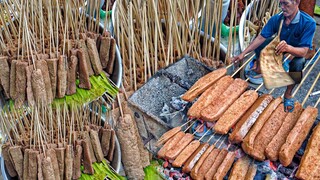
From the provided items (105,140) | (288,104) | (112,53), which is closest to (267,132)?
(288,104)

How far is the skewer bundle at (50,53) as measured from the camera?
7.22 ft

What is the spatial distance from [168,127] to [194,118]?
0.43 feet

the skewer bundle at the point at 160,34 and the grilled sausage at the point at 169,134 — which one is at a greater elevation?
the skewer bundle at the point at 160,34

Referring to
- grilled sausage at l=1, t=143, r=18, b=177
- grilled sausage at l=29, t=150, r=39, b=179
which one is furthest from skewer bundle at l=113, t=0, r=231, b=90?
grilled sausage at l=1, t=143, r=18, b=177

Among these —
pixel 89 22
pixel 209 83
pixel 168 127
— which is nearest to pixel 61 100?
pixel 89 22

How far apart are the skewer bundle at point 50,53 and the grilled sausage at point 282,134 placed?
0.99 metres

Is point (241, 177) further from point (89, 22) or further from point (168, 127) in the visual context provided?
point (89, 22)

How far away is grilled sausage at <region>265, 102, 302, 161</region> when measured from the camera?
5.06 ft

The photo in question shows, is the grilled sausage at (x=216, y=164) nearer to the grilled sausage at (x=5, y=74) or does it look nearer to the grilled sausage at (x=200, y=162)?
the grilled sausage at (x=200, y=162)

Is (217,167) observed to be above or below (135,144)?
above

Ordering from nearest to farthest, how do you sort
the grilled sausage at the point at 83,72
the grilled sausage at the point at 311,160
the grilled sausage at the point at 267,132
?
the grilled sausage at the point at 311,160
the grilled sausage at the point at 267,132
the grilled sausage at the point at 83,72

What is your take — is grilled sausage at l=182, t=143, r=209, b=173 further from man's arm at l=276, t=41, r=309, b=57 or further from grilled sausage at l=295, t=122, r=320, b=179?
man's arm at l=276, t=41, r=309, b=57

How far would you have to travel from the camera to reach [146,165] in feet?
7.55

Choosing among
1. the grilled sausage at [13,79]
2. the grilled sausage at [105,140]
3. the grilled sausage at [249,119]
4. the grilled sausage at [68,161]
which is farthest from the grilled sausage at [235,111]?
the grilled sausage at [13,79]
